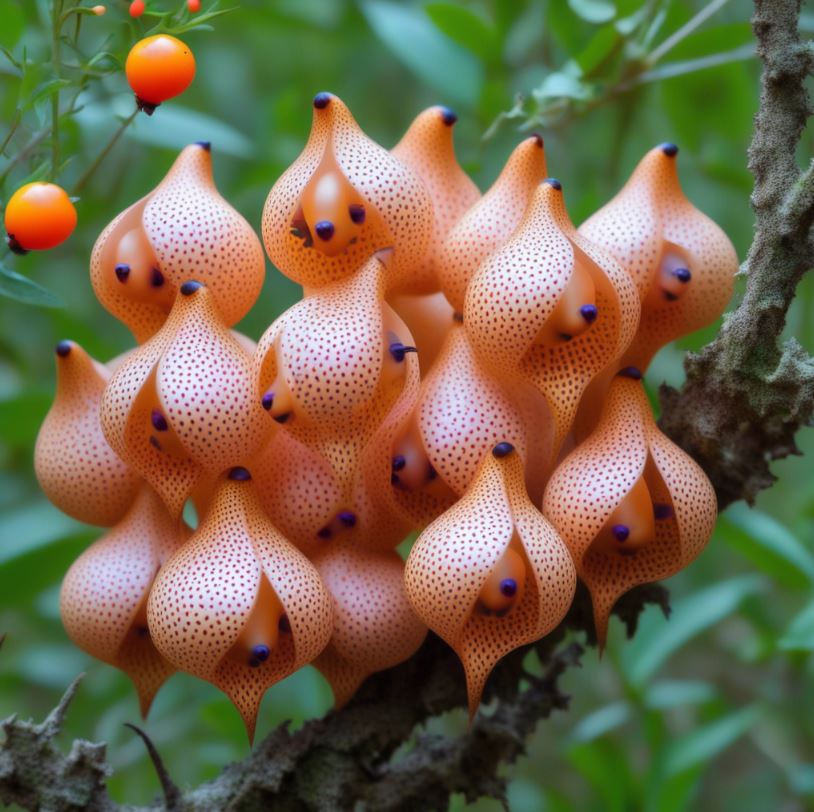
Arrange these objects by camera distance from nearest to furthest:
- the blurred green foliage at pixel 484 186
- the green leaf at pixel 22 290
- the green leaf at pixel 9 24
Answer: the green leaf at pixel 22 290 → the green leaf at pixel 9 24 → the blurred green foliage at pixel 484 186

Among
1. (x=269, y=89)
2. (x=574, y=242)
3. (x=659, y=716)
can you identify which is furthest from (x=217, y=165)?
(x=574, y=242)

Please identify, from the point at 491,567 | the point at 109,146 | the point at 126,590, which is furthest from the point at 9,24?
the point at 491,567

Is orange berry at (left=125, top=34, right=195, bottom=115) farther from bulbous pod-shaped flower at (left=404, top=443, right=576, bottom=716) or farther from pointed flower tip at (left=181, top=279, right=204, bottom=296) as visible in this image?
bulbous pod-shaped flower at (left=404, top=443, right=576, bottom=716)

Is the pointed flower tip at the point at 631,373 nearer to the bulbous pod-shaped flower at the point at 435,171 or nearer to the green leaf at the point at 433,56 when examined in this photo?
the bulbous pod-shaped flower at the point at 435,171

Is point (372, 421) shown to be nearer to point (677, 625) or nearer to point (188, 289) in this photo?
point (188, 289)

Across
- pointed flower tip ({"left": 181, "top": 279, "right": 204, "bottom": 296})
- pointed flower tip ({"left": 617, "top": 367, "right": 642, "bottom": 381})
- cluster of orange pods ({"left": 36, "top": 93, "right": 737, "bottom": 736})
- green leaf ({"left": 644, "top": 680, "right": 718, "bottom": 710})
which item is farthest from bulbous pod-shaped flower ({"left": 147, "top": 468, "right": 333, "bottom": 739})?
green leaf ({"left": 644, "top": 680, "right": 718, "bottom": 710})

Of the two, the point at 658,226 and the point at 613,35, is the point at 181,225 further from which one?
the point at 613,35

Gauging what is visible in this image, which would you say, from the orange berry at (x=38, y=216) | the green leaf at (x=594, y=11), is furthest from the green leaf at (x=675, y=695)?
the orange berry at (x=38, y=216)
